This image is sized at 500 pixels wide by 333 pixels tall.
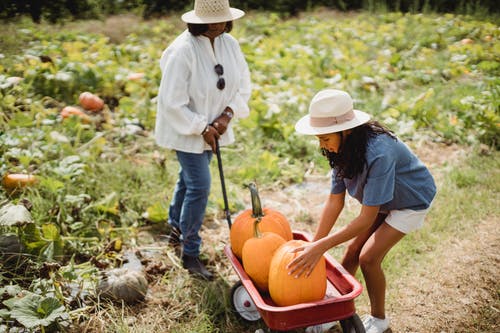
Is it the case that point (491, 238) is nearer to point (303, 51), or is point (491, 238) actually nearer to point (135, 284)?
point (135, 284)

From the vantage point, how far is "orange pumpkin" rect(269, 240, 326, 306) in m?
2.57

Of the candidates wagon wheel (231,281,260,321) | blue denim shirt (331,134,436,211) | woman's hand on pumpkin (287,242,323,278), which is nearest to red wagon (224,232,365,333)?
woman's hand on pumpkin (287,242,323,278)

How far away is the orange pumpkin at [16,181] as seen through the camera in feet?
13.1

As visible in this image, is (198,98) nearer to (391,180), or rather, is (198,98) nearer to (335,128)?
(335,128)

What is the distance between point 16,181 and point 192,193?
5.03 ft

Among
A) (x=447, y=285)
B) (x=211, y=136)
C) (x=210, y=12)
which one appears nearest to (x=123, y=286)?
(x=211, y=136)

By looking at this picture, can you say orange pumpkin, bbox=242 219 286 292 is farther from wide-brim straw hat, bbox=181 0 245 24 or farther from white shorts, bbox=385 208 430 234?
wide-brim straw hat, bbox=181 0 245 24

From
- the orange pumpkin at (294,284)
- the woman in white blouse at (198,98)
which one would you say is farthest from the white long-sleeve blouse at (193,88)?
the orange pumpkin at (294,284)

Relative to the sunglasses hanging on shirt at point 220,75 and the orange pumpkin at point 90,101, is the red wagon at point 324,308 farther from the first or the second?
the orange pumpkin at point 90,101

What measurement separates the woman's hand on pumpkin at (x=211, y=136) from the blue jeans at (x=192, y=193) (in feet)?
0.53

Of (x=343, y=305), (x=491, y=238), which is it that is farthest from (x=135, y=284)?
(x=491, y=238)

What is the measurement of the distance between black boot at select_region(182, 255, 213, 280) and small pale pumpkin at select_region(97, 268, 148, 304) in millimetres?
396

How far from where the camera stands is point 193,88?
3.32 metres

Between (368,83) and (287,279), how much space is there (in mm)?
5087
